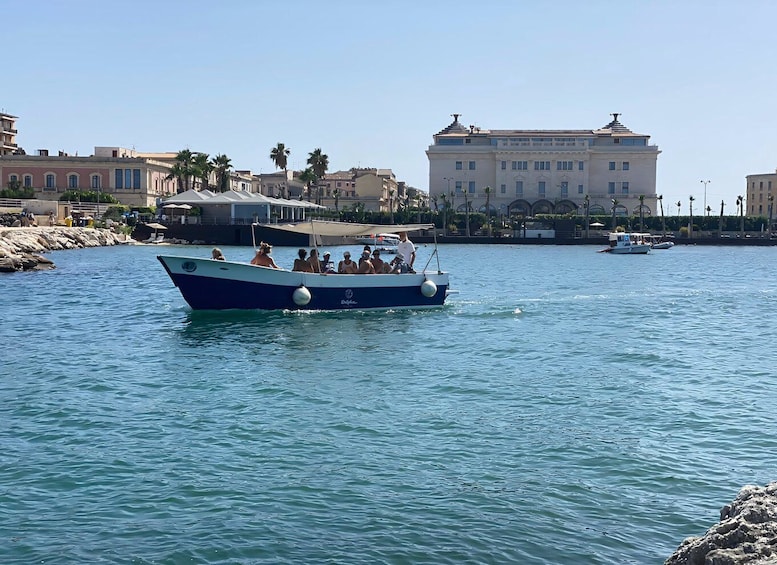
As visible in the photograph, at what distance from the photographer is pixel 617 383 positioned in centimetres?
1675

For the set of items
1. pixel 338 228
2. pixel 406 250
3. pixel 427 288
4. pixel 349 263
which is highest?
pixel 338 228

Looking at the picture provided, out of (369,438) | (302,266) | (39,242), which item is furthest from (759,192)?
(369,438)

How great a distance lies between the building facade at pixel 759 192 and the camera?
16638cm

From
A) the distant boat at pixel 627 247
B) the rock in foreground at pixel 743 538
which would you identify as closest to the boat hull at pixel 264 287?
the rock in foreground at pixel 743 538

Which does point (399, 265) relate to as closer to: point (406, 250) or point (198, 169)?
point (406, 250)

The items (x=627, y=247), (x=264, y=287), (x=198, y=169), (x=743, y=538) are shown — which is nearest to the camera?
(x=743, y=538)

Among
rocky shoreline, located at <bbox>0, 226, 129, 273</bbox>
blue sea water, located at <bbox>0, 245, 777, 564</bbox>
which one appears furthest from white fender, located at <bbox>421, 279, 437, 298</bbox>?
rocky shoreline, located at <bbox>0, 226, 129, 273</bbox>

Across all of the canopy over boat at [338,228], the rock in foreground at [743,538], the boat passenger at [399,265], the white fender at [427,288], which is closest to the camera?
the rock in foreground at [743,538]

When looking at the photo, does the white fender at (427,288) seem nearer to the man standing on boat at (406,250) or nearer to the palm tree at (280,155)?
the man standing on boat at (406,250)

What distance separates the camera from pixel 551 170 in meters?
125

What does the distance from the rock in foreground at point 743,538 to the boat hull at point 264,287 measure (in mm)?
19529

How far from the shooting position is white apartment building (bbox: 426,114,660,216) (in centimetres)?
12469

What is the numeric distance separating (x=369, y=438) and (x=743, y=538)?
7025mm

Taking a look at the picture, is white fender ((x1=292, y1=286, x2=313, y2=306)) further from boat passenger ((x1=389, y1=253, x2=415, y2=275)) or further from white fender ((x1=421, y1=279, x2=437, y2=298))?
white fender ((x1=421, y1=279, x2=437, y2=298))
